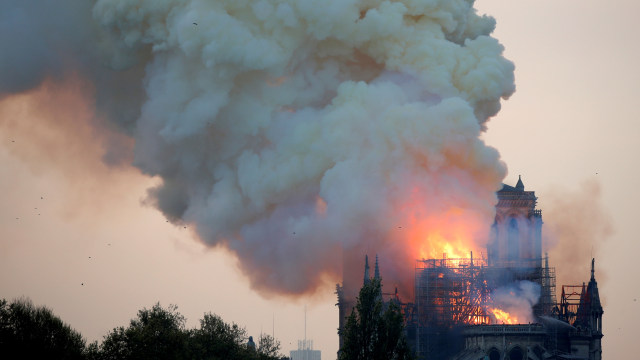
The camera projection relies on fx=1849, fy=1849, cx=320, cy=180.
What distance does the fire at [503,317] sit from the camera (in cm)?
14588

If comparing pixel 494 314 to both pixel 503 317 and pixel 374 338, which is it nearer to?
pixel 503 317

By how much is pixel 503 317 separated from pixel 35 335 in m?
45.9

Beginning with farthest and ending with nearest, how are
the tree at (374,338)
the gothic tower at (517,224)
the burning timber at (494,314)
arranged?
the gothic tower at (517,224) < the burning timber at (494,314) < the tree at (374,338)

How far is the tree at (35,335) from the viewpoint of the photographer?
112375 mm

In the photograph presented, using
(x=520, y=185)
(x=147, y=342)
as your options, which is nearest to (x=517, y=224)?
(x=520, y=185)

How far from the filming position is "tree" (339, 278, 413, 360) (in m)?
112

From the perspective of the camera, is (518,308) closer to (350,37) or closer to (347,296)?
(347,296)

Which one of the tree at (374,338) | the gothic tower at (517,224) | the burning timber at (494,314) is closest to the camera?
the tree at (374,338)

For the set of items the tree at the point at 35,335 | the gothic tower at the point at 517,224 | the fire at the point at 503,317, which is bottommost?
the tree at the point at 35,335

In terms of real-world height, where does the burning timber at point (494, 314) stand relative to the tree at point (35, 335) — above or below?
above

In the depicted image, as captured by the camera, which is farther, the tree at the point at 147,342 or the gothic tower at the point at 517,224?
the gothic tower at the point at 517,224

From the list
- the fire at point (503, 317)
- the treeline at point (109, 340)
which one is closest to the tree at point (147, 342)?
the treeline at point (109, 340)

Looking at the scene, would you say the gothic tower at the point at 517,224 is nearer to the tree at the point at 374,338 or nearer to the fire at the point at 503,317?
the fire at the point at 503,317

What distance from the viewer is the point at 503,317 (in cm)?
14650
